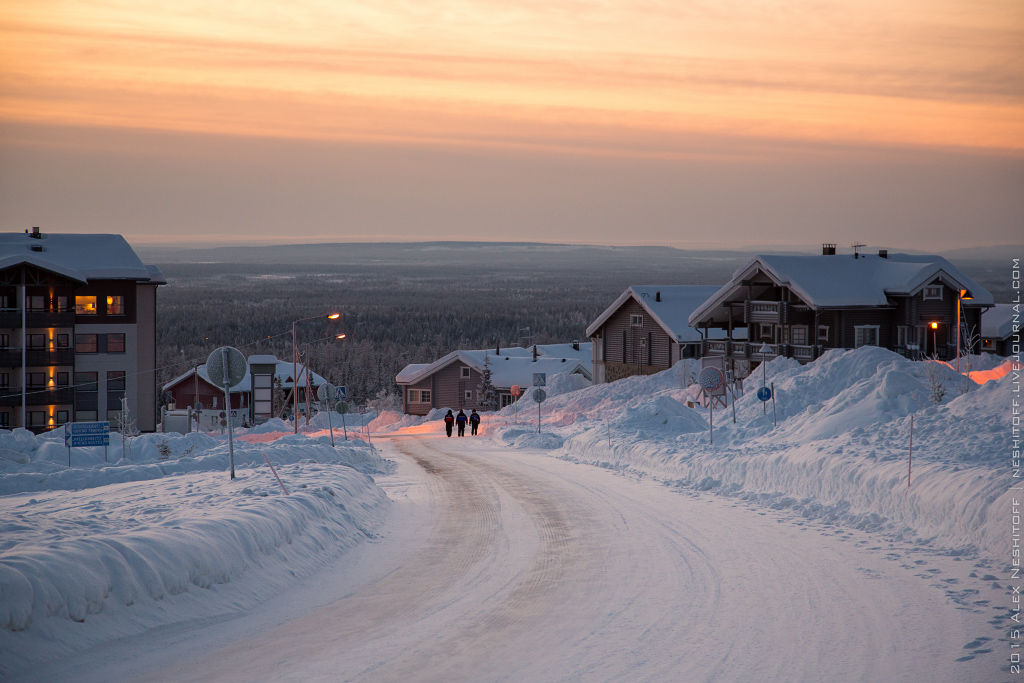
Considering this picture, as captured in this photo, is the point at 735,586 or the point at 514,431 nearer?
the point at 735,586

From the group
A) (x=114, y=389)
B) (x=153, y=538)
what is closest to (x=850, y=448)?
(x=153, y=538)

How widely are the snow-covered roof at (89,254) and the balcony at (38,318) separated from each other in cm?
228

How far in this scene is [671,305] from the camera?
5575 centimetres

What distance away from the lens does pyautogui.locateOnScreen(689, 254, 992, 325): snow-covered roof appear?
142 ft

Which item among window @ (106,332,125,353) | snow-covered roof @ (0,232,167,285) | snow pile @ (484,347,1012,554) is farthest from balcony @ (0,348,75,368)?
snow pile @ (484,347,1012,554)

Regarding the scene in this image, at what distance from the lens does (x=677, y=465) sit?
69.4 feet

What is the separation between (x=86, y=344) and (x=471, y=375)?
2876 cm

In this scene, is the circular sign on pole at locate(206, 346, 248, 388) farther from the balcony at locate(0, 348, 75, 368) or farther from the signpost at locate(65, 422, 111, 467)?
the balcony at locate(0, 348, 75, 368)

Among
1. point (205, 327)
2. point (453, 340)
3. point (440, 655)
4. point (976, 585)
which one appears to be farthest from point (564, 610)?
point (205, 327)

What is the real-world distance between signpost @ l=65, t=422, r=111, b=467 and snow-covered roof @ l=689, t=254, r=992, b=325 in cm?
3142

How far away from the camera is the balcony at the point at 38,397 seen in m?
49.4

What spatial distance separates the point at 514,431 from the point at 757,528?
73.5 feet

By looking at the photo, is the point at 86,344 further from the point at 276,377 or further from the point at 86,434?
→ the point at 86,434

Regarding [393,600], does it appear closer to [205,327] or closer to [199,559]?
[199,559]
